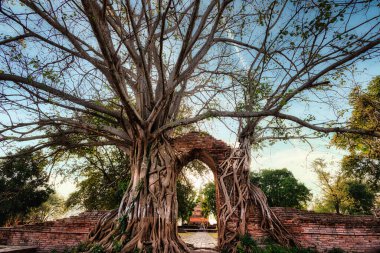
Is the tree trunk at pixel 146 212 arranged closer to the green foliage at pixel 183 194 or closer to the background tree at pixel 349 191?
the green foliage at pixel 183 194

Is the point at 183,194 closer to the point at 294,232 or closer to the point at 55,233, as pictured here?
the point at 55,233

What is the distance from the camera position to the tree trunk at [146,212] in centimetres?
392

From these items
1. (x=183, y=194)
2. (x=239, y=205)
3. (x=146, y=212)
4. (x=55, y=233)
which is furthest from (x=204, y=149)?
(x=183, y=194)

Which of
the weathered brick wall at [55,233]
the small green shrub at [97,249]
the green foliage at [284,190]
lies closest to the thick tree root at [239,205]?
the small green shrub at [97,249]

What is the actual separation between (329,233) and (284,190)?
12.9 metres

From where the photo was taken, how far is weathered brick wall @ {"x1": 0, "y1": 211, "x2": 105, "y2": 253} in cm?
548

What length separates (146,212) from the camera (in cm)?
431

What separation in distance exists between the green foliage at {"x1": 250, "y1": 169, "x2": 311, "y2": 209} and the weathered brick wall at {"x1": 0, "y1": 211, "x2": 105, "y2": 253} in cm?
1450

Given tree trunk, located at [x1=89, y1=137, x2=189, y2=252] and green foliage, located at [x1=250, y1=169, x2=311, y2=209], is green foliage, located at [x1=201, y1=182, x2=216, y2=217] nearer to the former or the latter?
green foliage, located at [x1=250, y1=169, x2=311, y2=209]

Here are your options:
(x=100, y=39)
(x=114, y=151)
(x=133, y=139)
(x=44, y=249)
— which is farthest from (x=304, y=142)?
(x=114, y=151)

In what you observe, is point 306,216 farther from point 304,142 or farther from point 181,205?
point 181,205

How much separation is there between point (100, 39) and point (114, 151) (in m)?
9.71

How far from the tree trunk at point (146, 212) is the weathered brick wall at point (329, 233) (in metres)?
2.11

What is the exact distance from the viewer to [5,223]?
12547 millimetres
